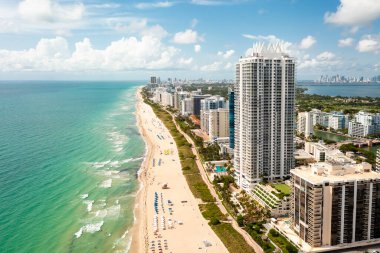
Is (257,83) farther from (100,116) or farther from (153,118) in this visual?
(100,116)

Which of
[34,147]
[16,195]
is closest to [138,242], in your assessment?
[16,195]

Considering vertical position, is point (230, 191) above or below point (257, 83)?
below

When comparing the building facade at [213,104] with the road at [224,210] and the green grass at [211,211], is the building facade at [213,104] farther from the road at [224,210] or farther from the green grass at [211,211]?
the green grass at [211,211]

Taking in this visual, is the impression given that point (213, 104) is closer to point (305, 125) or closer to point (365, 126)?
point (305, 125)

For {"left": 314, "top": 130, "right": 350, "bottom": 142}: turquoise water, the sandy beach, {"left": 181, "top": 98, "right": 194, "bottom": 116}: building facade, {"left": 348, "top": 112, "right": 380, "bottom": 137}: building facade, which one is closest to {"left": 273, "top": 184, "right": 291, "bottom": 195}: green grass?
the sandy beach

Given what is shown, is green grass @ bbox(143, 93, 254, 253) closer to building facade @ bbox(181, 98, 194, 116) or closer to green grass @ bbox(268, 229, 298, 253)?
green grass @ bbox(268, 229, 298, 253)

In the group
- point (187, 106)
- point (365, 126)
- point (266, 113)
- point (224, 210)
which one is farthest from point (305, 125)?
point (224, 210)
